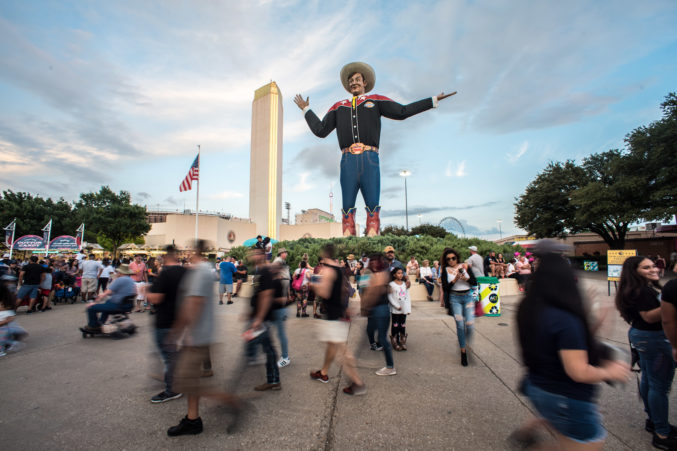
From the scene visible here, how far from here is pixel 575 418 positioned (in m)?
1.71

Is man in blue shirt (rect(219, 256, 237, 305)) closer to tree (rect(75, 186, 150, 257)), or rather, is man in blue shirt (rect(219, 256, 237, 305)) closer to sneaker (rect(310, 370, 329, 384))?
sneaker (rect(310, 370, 329, 384))

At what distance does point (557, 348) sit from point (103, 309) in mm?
7370

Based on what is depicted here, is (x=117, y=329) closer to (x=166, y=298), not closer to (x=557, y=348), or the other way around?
(x=166, y=298)

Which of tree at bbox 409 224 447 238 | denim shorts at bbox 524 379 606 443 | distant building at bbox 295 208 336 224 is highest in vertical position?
distant building at bbox 295 208 336 224

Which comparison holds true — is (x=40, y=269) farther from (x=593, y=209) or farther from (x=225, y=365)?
(x=593, y=209)

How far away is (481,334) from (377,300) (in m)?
3.46

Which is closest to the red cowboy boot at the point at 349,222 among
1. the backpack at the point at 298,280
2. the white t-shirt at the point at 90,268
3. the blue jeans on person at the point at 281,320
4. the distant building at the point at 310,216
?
the backpack at the point at 298,280

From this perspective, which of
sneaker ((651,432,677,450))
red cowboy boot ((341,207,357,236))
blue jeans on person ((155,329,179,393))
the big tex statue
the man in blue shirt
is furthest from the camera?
red cowboy boot ((341,207,357,236))

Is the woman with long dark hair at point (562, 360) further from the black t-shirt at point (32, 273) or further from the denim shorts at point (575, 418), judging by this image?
the black t-shirt at point (32, 273)

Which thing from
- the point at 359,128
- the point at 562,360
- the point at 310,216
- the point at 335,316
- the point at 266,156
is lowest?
the point at 335,316

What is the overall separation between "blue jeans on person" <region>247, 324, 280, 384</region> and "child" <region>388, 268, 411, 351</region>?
87.0 inches

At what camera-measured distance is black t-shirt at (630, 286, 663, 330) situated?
2859 millimetres

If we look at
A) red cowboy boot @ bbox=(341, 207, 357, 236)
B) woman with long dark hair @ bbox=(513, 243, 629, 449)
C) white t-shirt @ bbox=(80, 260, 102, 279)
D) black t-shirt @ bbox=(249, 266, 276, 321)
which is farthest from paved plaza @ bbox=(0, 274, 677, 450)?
red cowboy boot @ bbox=(341, 207, 357, 236)

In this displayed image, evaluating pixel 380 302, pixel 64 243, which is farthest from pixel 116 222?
pixel 380 302
